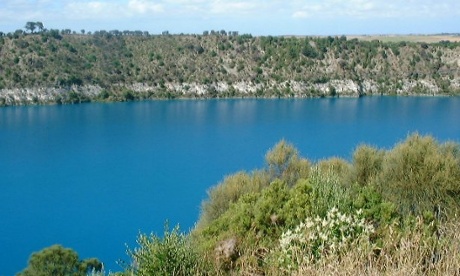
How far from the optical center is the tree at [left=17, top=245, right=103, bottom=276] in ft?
52.3

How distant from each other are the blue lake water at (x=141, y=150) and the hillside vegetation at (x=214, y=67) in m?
3.95

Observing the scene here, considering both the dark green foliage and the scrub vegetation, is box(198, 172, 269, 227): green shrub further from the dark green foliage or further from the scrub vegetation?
the dark green foliage

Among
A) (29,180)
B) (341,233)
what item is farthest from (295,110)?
(341,233)

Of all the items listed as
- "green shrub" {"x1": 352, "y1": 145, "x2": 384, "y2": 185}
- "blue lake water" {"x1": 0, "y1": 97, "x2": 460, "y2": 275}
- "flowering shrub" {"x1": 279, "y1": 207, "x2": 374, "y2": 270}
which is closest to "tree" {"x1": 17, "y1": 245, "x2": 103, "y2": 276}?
"blue lake water" {"x1": 0, "y1": 97, "x2": 460, "y2": 275}

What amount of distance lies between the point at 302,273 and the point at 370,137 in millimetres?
42130

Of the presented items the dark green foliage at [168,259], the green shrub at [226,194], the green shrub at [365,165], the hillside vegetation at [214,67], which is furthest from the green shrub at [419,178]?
the hillside vegetation at [214,67]

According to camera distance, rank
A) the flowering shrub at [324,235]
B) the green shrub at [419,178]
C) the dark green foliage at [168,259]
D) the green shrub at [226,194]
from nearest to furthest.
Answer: the flowering shrub at [324,235]
the dark green foliage at [168,259]
the green shrub at [419,178]
the green shrub at [226,194]

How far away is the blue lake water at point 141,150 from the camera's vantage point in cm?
2684

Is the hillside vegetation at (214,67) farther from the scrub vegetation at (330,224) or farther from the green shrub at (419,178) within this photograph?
the green shrub at (419,178)

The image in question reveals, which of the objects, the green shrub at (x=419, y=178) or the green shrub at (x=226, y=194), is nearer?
the green shrub at (x=419, y=178)

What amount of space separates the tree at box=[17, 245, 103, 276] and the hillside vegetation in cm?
5656

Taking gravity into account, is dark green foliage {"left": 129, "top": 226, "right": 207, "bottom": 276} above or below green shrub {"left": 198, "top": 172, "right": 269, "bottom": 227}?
above

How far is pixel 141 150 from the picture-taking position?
4450 centimetres

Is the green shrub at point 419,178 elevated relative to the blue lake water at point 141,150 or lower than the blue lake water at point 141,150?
elevated
